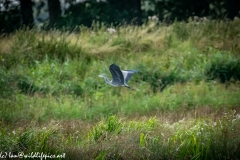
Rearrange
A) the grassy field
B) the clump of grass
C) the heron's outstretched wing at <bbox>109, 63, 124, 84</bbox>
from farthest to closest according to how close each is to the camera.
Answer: the clump of grass, the heron's outstretched wing at <bbox>109, 63, 124, 84</bbox>, the grassy field

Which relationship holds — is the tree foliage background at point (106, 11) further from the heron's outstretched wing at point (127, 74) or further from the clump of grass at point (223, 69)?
the heron's outstretched wing at point (127, 74)

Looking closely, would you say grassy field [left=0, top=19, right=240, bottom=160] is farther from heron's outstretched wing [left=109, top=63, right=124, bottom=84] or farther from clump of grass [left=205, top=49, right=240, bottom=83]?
heron's outstretched wing [left=109, top=63, right=124, bottom=84]

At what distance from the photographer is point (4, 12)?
67.7ft

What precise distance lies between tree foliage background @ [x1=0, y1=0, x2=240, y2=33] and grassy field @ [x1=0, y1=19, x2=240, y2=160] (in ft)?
20.1

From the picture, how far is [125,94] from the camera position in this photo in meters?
10.6

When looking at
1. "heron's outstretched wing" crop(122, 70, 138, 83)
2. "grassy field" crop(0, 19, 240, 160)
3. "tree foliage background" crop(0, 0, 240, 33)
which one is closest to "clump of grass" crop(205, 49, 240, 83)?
"grassy field" crop(0, 19, 240, 160)

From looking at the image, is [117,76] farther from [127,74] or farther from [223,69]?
[223,69]

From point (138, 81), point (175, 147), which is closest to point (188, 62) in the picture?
point (138, 81)

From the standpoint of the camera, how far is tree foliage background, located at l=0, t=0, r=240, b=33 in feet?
67.7

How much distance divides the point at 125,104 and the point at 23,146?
3.96 metres

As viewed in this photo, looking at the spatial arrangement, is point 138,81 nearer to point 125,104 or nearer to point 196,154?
point 125,104

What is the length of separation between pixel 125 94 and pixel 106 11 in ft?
41.6

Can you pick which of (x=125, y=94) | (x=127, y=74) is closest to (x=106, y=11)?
(x=125, y=94)

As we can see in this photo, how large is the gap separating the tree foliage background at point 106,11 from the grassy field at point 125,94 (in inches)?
241
